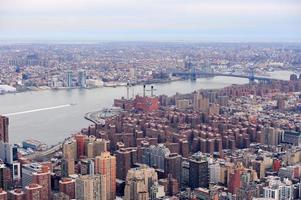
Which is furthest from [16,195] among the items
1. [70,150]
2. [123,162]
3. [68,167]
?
[70,150]

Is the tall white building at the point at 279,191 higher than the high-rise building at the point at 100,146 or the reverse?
the reverse

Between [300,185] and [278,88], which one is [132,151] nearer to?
[300,185]

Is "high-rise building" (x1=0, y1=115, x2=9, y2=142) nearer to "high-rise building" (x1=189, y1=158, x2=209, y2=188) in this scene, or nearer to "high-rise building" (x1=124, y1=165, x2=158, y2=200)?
"high-rise building" (x1=124, y1=165, x2=158, y2=200)

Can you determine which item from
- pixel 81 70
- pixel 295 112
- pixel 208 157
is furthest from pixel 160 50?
pixel 208 157

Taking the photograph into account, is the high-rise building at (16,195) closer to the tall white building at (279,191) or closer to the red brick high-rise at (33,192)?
the red brick high-rise at (33,192)

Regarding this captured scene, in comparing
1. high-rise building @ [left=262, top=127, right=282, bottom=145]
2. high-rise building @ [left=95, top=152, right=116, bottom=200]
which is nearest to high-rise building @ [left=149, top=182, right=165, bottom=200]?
high-rise building @ [left=95, top=152, right=116, bottom=200]

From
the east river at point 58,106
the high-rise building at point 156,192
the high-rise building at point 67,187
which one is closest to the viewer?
the high-rise building at point 67,187

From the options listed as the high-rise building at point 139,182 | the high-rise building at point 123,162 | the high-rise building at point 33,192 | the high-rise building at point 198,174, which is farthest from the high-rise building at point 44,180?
the high-rise building at point 198,174
